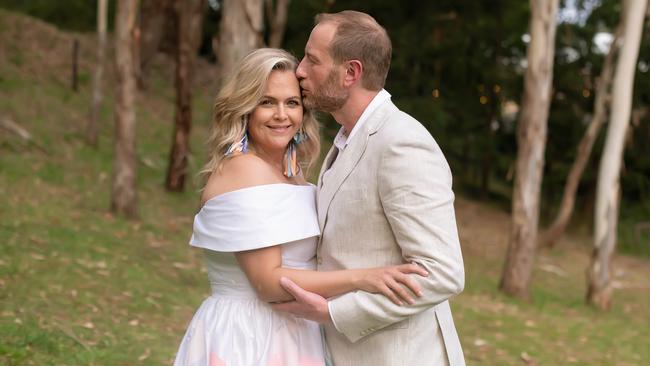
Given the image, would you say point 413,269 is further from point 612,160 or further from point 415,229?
point 612,160

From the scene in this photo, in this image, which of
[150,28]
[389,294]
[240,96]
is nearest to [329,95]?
[240,96]

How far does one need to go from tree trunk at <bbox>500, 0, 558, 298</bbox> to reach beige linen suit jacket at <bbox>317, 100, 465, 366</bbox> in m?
8.30

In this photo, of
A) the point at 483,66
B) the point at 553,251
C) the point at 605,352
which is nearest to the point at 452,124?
the point at 483,66

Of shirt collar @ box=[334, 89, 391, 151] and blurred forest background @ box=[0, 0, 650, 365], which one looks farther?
blurred forest background @ box=[0, 0, 650, 365]

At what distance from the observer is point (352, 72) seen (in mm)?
2721

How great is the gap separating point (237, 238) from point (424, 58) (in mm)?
17100

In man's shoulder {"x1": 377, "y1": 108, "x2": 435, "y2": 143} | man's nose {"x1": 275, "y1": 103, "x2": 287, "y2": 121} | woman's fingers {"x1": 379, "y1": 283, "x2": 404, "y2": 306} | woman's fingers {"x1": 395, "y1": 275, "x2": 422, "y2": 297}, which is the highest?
man's shoulder {"x1": 377, "y1": 108, "x2": 435, "y2": 143}

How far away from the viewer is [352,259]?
8.82 ft

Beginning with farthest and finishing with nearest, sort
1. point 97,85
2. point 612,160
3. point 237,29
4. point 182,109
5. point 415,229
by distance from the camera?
point 97,85
point 182,109
point 612,160
point 237,29
point 415,229

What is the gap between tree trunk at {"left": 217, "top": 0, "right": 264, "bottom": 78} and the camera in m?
8.74

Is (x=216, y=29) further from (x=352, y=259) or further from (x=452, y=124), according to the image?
(x=352, y=259)

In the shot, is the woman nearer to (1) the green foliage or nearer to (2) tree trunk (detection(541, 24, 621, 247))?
(2) tree trunk (detection(541, 24, 621, 247))

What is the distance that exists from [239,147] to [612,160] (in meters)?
9.17

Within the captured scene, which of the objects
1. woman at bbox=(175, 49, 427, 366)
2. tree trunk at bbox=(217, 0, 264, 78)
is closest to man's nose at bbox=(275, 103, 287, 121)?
woman at bbox=(175, 49, 427, 366)
